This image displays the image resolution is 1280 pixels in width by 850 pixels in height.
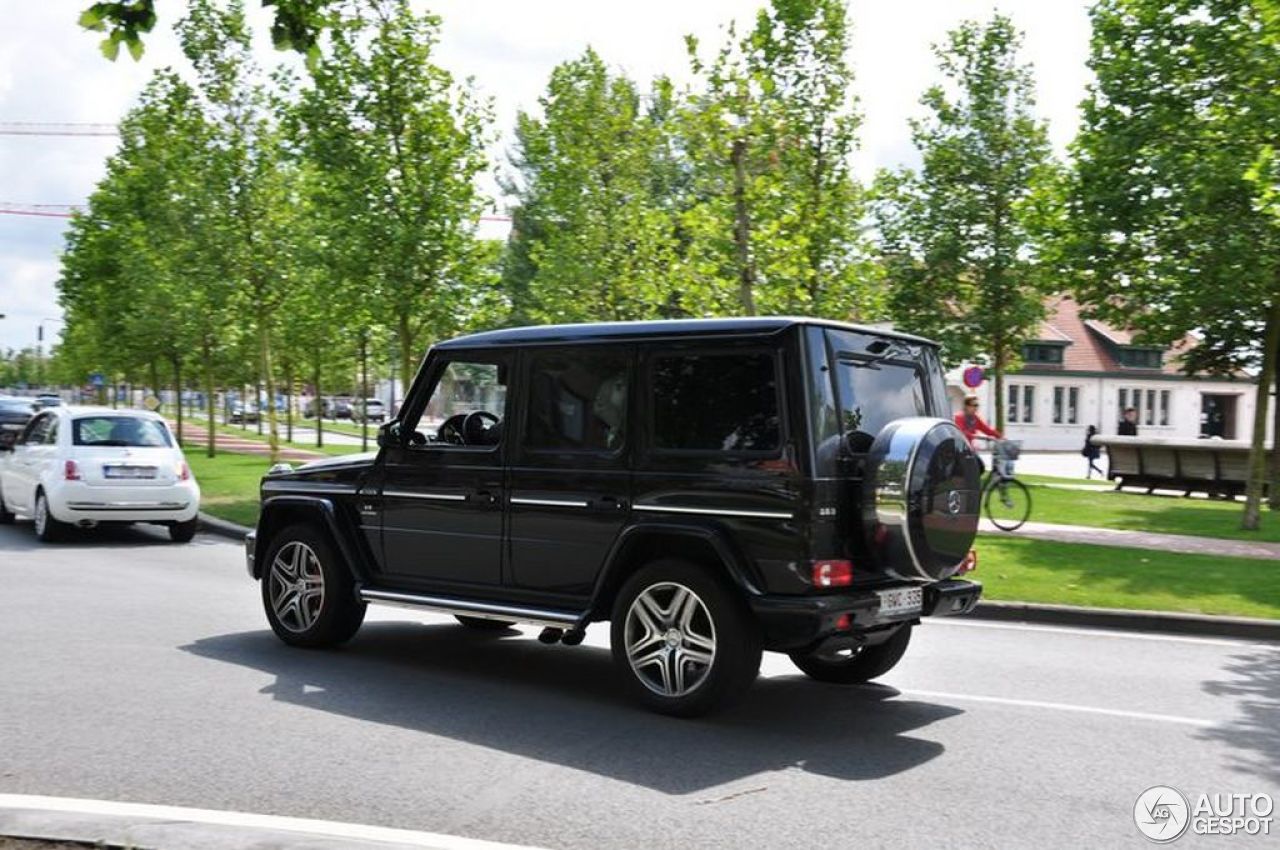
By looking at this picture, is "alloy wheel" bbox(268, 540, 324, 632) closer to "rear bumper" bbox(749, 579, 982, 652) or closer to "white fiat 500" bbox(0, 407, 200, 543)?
"rear bumper" bbox(749, 579, 982, 652)

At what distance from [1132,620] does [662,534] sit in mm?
5683

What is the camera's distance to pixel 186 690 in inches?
271

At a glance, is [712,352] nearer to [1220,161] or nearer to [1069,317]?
[1220,161]

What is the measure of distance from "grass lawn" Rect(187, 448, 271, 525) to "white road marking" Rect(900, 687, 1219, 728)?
37.9 ft

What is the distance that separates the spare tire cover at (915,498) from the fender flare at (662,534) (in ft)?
2.17

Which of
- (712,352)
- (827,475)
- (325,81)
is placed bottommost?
(827,475)

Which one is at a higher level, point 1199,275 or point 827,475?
point 1199,275

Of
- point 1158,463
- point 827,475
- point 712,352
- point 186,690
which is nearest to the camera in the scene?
point 827,475

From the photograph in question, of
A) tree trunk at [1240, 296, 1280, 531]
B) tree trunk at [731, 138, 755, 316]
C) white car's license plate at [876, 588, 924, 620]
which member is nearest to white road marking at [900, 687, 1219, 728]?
white car's license plate at [876, 588, 924, 620]

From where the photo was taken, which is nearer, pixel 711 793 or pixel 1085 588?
pixel 711 793

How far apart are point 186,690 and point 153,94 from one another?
2460 cm

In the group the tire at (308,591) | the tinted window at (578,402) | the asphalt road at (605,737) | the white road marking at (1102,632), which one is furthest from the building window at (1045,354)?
the tinted window at (578,402)

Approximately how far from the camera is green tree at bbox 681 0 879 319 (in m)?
18.0

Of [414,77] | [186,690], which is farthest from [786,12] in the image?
[186,690]
